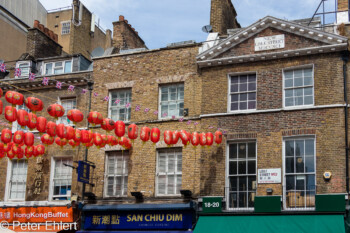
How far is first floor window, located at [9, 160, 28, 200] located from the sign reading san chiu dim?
378 centimetres

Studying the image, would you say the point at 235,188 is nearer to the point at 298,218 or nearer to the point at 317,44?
the point at 298,218

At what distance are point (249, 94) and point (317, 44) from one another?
3.16 m

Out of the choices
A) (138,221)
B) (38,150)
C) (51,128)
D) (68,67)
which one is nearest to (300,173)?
(138,221)

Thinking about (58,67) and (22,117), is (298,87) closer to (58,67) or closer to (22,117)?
(22,117)

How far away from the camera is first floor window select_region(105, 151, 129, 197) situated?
22.9m

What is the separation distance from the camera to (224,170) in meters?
20.9

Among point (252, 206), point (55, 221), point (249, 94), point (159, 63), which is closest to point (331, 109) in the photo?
point (249, 94)

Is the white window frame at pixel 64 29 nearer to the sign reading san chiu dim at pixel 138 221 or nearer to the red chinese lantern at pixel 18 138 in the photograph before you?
the sign reading san chiu dim at pixel 138 221

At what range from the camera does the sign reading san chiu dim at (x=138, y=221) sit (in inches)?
828

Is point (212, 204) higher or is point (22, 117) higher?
point (22, 117)

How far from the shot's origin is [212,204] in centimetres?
2053

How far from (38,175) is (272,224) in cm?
1071

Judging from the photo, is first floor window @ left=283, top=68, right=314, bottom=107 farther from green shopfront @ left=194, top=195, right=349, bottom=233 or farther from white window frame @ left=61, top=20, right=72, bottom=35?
white window frame @ left=61, top=20, right=72, bottom=35

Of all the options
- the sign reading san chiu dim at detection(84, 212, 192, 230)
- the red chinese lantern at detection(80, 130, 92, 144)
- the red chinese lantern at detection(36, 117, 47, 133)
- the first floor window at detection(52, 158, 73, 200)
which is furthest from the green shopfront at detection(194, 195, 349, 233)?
the red chinese lantern at detection(36, 117, 47, 133)
